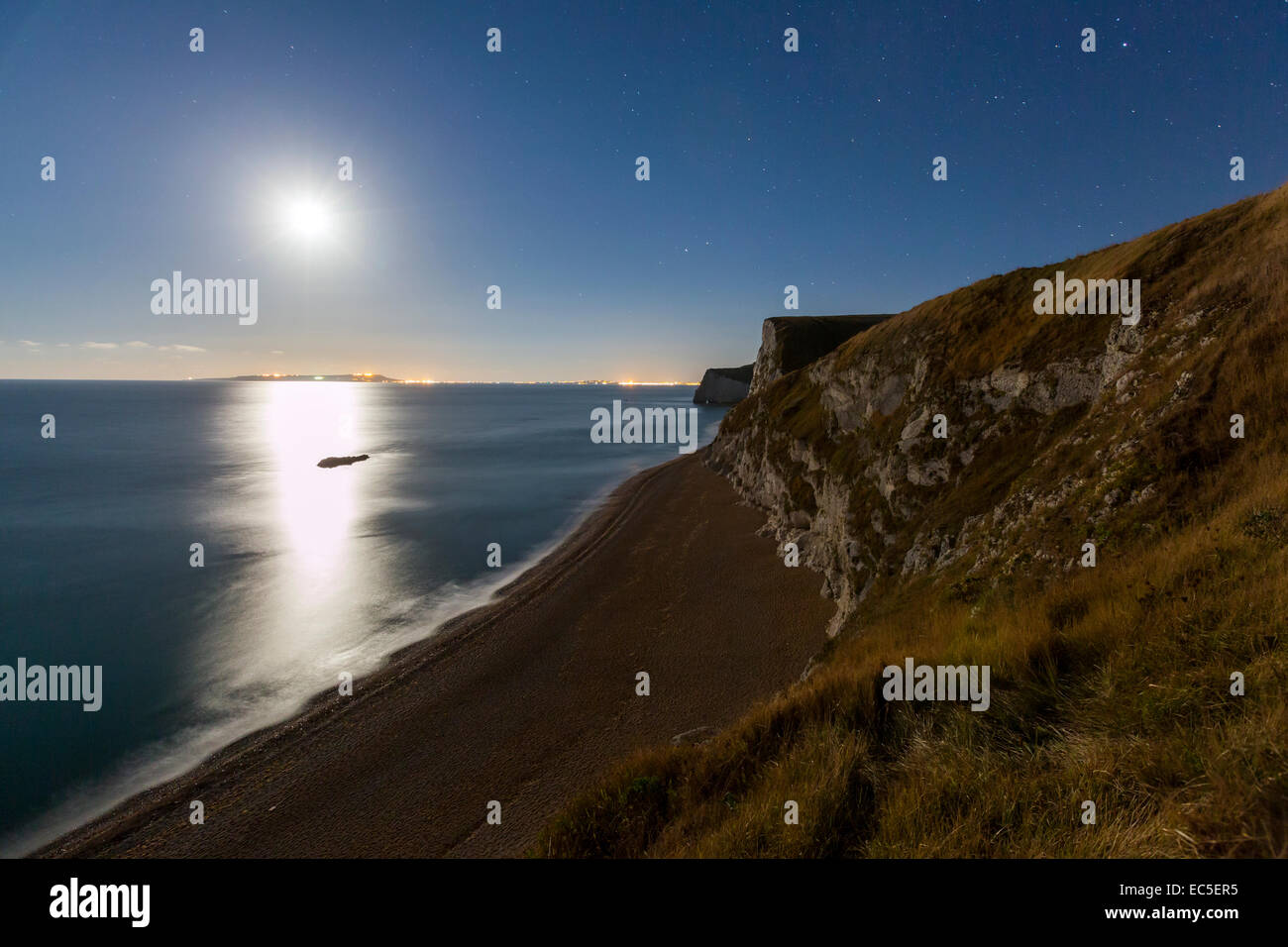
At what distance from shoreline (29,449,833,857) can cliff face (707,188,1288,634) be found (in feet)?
17.2

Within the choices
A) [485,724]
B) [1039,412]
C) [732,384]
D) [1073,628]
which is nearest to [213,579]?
[485,724]

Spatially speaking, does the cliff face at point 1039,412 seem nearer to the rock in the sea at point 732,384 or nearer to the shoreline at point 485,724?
the shoreline at point 485,724

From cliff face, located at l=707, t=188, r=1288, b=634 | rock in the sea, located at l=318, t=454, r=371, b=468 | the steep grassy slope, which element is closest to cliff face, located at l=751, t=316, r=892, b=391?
cliff face, located at l=707, t=188, r=1288, b=634

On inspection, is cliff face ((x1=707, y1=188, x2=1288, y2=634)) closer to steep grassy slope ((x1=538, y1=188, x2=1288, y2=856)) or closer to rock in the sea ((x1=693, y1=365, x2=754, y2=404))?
steep grassy slope ((x1=538, y1=188, x2=1288, y2=856))

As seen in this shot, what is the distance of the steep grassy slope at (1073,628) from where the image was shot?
14.4 feet

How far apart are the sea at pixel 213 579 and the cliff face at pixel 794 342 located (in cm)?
2226

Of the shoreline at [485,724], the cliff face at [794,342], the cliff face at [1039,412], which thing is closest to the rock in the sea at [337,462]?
the shoreline at [485,724]

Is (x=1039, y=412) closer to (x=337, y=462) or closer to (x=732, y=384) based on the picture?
(x=337, y=462)

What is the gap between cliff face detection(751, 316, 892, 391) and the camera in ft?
215
